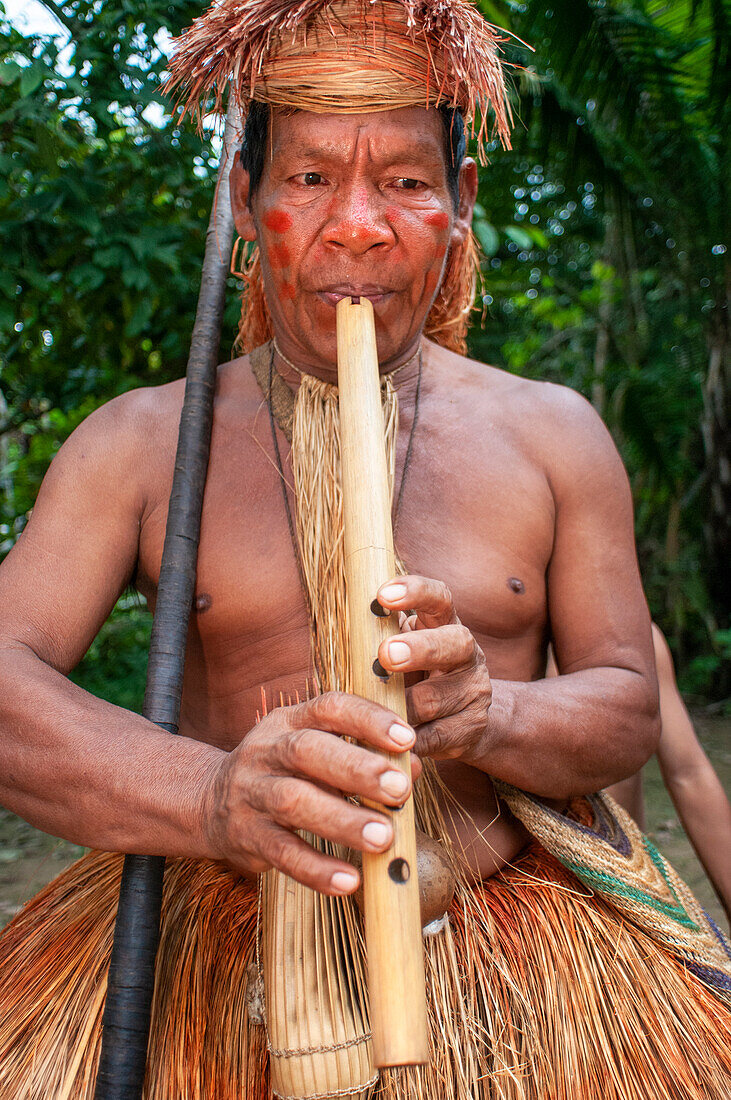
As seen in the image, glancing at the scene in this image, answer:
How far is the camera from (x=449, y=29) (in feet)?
4.89

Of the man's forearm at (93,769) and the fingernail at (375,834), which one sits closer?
the fingernail at (375,834)

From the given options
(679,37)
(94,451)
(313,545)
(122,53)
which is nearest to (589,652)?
(313,545)

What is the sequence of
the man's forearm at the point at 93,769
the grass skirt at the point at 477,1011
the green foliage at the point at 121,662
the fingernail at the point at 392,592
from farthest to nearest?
1. the green foliage at the point at 121,662
2. the grass skirt at the point at 477,1011
3. the man's forearm at the point at 93,769
4. the fingernail at the point at 392,592

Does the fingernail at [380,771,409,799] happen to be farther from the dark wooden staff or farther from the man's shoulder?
the man's shoulder

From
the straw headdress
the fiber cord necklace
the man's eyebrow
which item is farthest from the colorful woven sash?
the straw headdress

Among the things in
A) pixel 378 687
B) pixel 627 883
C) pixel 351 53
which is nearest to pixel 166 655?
pixel 378 687

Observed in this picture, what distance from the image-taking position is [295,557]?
1664 mm

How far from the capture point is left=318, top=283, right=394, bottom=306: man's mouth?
1.53 meters

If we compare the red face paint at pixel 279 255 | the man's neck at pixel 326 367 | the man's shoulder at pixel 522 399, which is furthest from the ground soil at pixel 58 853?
the red face paint at pixel 279 255

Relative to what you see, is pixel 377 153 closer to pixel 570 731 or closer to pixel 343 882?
pixel 570 731

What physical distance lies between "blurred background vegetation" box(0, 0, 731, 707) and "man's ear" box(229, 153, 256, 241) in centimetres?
67

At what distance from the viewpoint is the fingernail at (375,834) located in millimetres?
1007

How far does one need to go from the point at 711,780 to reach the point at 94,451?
1.84 meters

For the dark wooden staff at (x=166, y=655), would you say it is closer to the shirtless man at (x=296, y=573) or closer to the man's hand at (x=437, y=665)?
the shirtless man at (x=296, y=573)
